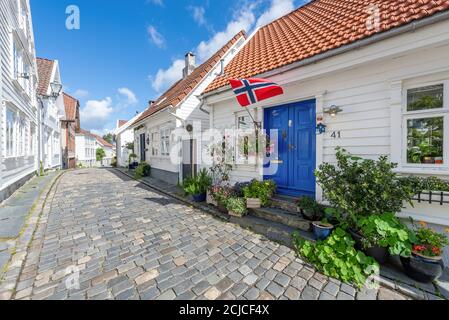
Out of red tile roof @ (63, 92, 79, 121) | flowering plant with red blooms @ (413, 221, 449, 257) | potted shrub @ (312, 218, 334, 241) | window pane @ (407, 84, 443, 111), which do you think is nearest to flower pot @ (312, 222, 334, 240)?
potted shrub @ (312, 218, 334, 241)

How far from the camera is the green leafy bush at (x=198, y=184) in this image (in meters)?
6.12

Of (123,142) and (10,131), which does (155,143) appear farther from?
(123,142)

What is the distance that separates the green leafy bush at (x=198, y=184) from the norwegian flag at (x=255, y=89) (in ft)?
9.11

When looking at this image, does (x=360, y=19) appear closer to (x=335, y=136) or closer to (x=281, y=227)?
(x=335, y=136)

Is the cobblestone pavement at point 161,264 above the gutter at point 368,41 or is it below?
below

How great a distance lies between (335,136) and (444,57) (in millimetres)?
1811

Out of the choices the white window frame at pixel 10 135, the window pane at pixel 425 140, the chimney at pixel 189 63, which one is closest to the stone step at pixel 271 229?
the window pane at pixel 425 140

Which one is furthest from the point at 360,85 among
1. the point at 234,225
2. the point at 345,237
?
the point at 234,225

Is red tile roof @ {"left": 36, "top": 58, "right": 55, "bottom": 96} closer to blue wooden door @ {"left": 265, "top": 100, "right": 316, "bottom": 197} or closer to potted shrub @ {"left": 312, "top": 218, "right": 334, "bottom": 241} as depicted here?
blue wooden door @ {"left": 265, "top": 100, "right": 316, "bottom": 197}

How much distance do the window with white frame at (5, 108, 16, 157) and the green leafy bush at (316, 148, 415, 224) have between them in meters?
8.71

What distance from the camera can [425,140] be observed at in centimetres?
321

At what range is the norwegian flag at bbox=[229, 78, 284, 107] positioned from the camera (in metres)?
4.42

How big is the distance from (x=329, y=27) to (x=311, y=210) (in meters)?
4.32

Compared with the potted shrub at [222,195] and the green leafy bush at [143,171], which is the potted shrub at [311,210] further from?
the green leafy bush at [143,171]
